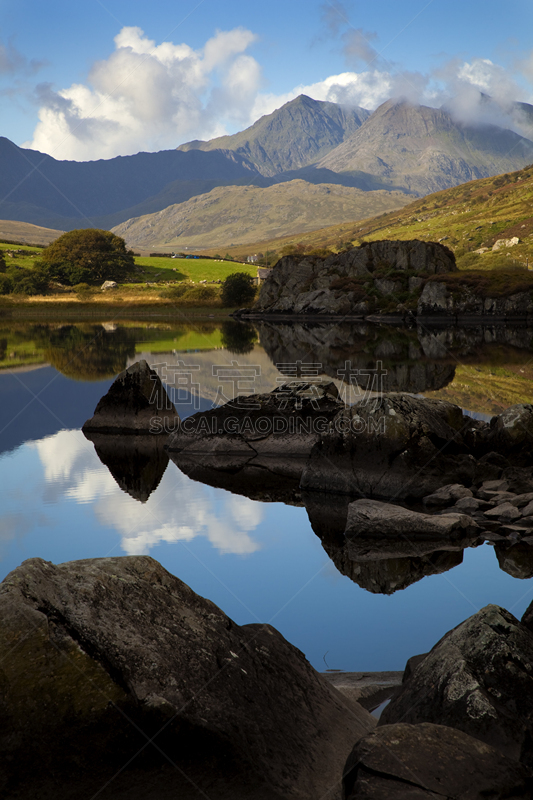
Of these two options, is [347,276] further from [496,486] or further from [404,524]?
[404,524]

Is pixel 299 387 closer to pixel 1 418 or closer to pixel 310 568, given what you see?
pixel 310 568

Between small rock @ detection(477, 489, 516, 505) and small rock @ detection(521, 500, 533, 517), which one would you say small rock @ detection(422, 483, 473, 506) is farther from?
small rock @ detection(521, 500, 533, 517)

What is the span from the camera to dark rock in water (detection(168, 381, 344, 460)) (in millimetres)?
→ 15617

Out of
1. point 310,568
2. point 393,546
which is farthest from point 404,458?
point 310,568

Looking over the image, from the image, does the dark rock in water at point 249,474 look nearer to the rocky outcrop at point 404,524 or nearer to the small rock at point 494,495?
the rocky outcrop at point 404,524

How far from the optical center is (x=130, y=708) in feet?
12.1

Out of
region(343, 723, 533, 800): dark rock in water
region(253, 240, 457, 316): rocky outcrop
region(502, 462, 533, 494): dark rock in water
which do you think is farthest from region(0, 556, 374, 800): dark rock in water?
region(253, 240, 457, 316): rocky outcrop

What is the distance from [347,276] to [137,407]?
3524 inches

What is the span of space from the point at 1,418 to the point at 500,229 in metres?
159

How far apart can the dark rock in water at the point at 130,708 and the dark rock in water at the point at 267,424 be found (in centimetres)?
1100

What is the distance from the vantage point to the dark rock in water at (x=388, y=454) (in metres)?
12.6

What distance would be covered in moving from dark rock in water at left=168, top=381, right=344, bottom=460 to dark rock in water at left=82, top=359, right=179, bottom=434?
6.92ft

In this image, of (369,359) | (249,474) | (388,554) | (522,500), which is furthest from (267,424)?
(369,359)

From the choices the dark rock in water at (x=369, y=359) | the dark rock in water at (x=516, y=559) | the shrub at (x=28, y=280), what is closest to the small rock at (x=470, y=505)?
the dark rock in water at (x=516, y=559)
